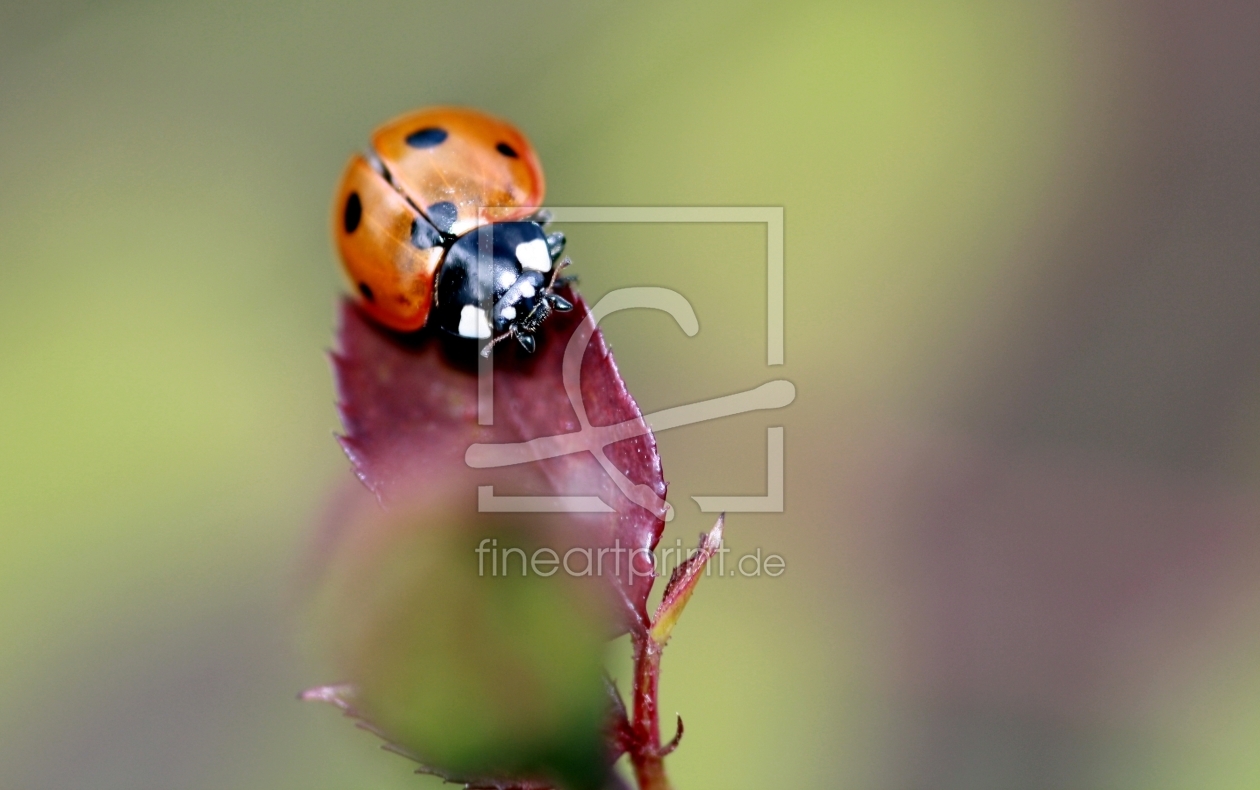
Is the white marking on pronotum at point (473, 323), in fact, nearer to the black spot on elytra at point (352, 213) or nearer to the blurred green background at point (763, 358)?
the black spot on elytra at point (352, 213)

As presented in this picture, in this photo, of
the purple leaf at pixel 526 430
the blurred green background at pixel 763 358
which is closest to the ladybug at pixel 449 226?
the purple leaf at pixel 526 430

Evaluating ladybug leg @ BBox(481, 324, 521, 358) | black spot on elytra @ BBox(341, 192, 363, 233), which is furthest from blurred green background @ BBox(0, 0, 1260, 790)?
ladybug leg @ BBox(481, 324, 521, 358)

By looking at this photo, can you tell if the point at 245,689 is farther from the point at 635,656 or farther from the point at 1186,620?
the point at 1186,620

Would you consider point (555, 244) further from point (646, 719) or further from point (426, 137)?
point (646, 719)

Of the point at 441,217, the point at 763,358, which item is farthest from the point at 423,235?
the point at 763,358

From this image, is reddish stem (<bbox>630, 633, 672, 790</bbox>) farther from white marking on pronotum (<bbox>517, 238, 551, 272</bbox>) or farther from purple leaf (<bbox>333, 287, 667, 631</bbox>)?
white marking on pronotum (<bbox>517, 238, 551, 272</bbox>)

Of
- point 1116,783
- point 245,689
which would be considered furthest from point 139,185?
point 1116,783
